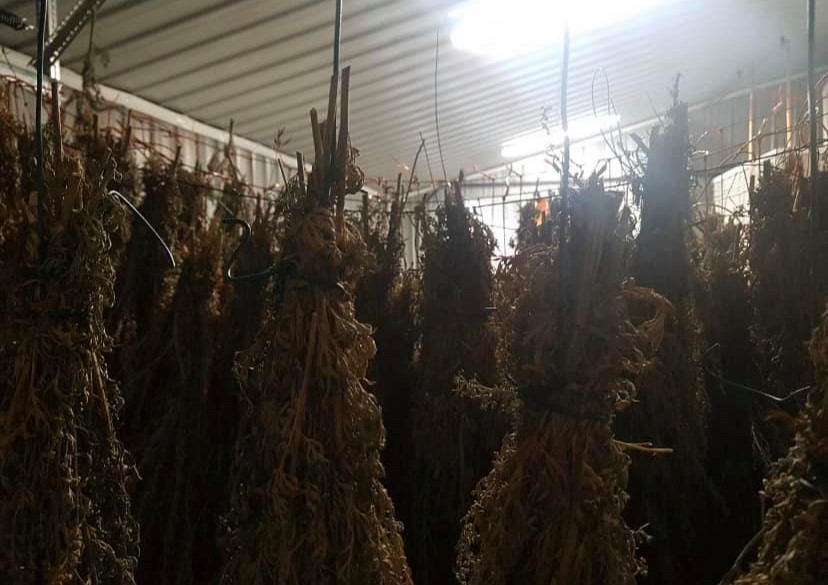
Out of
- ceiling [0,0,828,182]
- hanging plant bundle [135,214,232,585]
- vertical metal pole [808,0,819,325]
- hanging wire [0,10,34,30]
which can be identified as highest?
ceiling [0,0,828,182]

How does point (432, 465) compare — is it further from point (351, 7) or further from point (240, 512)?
point (351, 7)

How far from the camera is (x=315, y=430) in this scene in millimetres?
870

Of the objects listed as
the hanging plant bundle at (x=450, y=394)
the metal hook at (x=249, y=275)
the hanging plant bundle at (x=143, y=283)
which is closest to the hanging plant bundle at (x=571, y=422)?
the metal hook at (x=249, y=275)

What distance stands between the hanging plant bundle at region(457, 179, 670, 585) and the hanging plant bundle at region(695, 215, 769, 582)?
2.29ft

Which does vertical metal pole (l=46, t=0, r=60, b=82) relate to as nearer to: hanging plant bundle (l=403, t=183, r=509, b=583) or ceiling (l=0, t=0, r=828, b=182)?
ceiling (l=0, t=0, r=828, b=182)

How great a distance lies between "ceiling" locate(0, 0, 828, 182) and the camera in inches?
95.5

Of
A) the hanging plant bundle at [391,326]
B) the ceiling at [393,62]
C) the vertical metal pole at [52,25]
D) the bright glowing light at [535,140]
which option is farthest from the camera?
the bright glowing light at [535,140]

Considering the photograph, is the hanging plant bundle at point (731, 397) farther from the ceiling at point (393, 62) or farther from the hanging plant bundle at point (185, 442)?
the hanging plant bundle at point (185, 442)

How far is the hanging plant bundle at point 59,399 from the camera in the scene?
811mm

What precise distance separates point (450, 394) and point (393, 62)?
1.89m

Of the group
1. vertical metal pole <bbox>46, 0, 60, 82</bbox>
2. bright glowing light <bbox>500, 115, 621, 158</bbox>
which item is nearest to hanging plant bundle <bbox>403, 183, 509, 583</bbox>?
vertical metal pole <bbox>46, 0, 60, 82</bbox>

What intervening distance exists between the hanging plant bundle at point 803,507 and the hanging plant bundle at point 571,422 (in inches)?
7.1

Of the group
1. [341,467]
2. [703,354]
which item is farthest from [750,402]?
[341,467]

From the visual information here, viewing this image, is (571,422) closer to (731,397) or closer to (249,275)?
(249,275)
